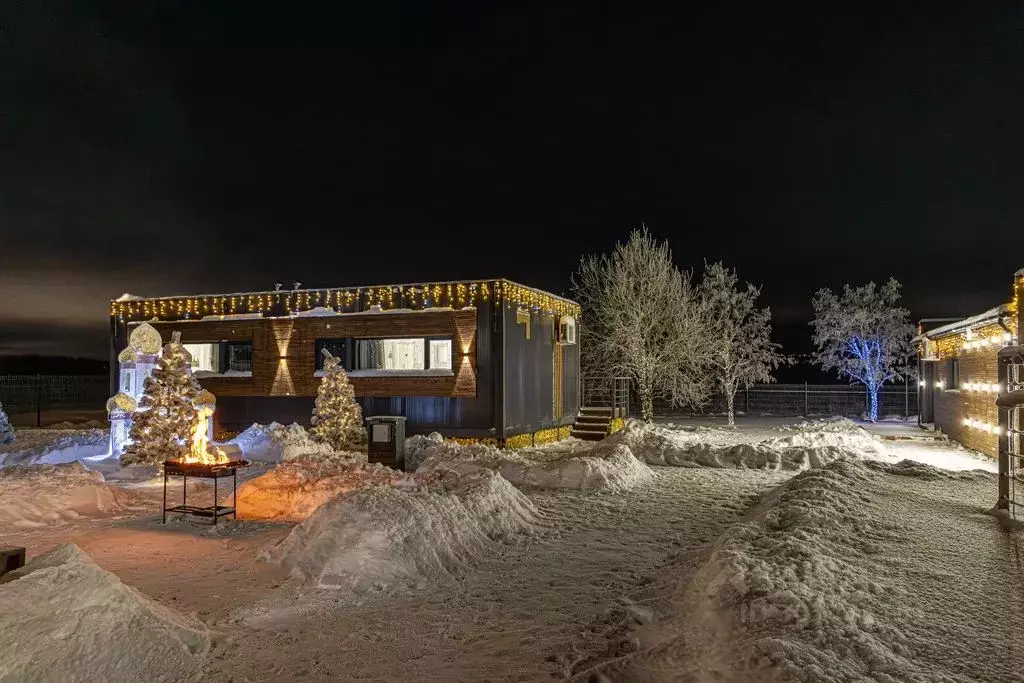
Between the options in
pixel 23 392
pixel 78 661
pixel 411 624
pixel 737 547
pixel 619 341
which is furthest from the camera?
pixel 23 392

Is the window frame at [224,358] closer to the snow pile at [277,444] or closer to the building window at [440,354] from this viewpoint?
the snow pile at [277,444]

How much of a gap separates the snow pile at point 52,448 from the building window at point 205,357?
11.1 ft

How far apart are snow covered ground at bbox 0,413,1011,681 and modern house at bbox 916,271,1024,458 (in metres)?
4.93

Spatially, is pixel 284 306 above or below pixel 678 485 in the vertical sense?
above

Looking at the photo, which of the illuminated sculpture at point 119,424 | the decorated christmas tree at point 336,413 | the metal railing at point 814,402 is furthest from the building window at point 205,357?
the metal railing at point 814,402

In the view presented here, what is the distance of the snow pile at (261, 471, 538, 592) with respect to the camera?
22.8ft

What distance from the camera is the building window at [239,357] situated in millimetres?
21625

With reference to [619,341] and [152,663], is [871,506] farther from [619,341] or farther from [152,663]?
[619,341]

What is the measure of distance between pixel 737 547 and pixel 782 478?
7.91 metres

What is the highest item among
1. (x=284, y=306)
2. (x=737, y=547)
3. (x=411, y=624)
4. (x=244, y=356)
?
(x=284, y=306)

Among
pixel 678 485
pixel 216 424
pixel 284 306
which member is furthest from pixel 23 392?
pixel 678 485

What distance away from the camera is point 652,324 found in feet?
89.0

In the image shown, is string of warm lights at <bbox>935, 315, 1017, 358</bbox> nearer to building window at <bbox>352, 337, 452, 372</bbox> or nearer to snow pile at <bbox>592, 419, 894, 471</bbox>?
snow pile at <bbox>592, 419, 894, 471</bbox>

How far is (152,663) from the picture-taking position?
16.0 ft
